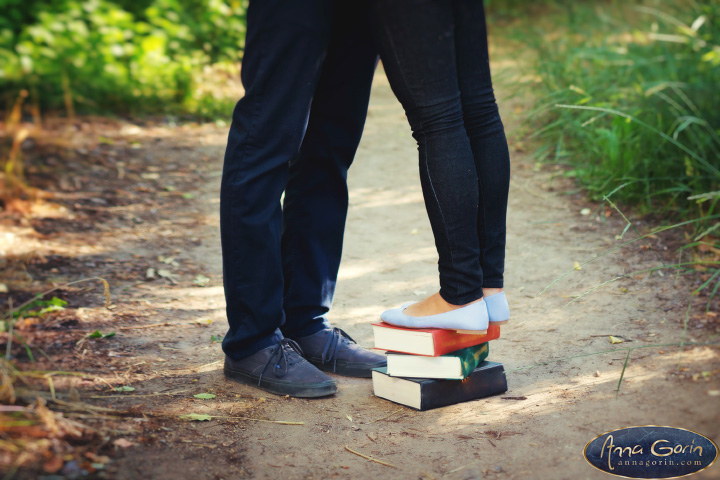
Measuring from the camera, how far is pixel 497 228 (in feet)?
5.58

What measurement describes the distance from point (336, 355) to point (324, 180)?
20.5 inches

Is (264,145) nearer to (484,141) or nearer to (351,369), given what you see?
(484,141)

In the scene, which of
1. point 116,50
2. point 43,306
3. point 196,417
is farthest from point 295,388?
point 116,50

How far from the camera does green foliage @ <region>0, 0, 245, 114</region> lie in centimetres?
514

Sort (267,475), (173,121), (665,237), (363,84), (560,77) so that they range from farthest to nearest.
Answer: (173,121) < (560,77) < (665,237) < (363,84) < (267,475)

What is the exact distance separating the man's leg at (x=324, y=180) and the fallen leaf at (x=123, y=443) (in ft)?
2.15

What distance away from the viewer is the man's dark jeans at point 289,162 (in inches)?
64.8

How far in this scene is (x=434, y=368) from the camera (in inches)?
68.3

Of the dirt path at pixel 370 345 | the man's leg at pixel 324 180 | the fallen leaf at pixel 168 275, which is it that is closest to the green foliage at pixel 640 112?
the dirt path at pixel 370 345

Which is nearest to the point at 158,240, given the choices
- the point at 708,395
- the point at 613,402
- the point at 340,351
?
the point at 340,351

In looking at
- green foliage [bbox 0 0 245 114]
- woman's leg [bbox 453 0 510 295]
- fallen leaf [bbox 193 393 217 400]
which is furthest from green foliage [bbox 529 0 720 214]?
green foliage [bbox 0 0 245 114]

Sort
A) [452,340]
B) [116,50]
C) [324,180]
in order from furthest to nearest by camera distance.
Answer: [116,50] → [324,180] → [452,340]

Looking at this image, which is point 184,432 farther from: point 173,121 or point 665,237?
point 173,121

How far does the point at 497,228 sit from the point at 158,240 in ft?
6.31
